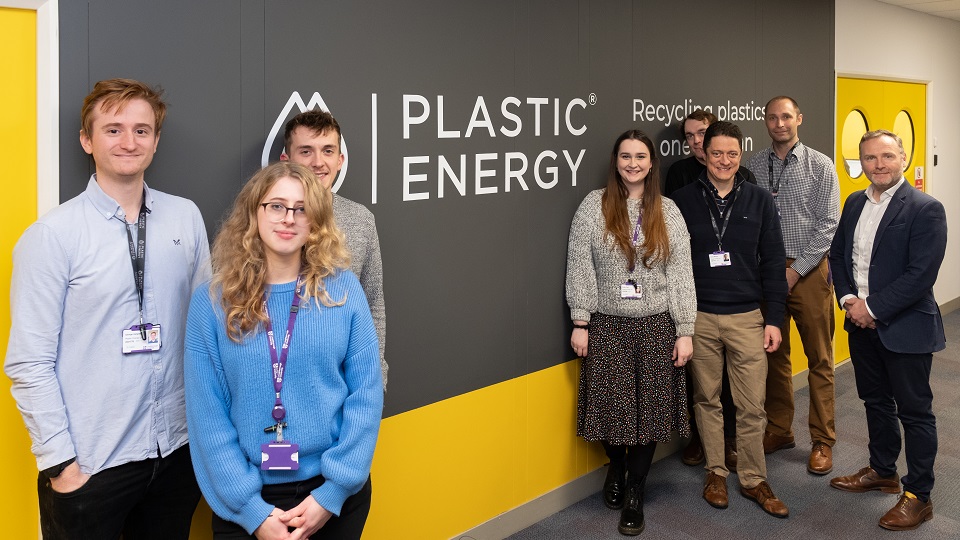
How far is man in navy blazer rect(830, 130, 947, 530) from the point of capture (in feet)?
10.9

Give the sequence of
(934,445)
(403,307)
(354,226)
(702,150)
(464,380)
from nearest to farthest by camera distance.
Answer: (354,226)
(403,307)
(464,380)
(934,445)
(702,150)

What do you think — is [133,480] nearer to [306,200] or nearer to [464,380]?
[306,200]

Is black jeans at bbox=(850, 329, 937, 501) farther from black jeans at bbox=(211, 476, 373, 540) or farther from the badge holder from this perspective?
the badge holder

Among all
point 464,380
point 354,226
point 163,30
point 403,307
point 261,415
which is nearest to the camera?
point 261,415

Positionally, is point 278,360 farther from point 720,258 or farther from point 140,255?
point 720,258

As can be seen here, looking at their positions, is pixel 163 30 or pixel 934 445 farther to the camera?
pixel 934 445

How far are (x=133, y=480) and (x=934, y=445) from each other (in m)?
3.31

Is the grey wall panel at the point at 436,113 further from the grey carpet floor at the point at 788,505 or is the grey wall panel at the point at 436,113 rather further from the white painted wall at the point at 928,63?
the white painted wall at the point at 928,63

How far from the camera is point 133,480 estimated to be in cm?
204

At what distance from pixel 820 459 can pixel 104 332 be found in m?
3.64

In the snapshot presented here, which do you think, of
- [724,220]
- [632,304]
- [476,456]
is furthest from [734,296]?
[476,456]

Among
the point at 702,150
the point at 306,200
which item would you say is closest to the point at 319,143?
the point at 306,200

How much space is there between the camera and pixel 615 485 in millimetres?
3715

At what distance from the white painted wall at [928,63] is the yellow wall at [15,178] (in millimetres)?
5565
